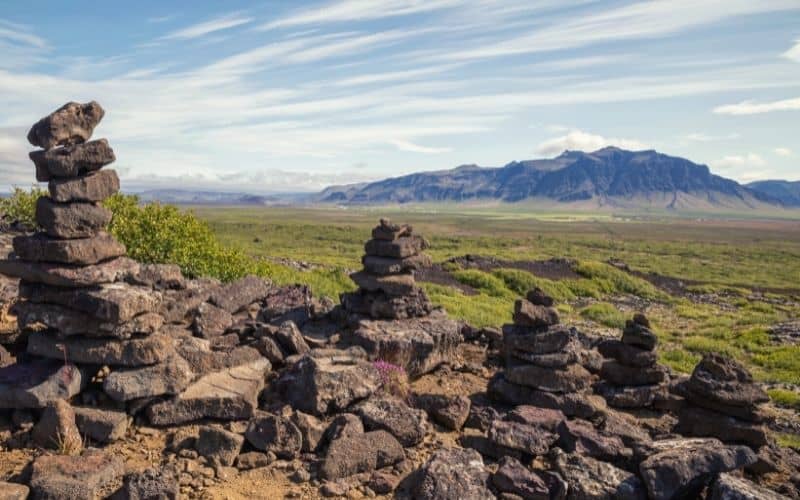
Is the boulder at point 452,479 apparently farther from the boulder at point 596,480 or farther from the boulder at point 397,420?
the boulder at point 596,480

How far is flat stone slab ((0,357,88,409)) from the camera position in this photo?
43.1 ft

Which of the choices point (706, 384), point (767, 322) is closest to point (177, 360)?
point (706, 384)

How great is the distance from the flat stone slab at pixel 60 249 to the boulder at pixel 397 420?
25.2ft

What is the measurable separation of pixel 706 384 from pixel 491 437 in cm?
688

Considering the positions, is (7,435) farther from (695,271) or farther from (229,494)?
(695,271)

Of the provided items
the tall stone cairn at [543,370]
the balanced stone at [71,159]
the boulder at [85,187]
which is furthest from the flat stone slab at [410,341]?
the balanced stone at [71,159]

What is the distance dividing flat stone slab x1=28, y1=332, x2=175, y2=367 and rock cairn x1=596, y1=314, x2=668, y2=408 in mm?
13485

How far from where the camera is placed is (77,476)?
36.1 feet

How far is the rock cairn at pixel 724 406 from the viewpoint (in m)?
15.8

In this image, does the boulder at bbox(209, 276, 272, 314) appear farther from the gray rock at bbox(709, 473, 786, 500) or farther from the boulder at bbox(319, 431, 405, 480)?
the gray rock at bbox(709, 473, 786, 500)

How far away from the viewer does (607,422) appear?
15.3 metres

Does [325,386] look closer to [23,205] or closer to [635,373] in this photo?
[635,373]

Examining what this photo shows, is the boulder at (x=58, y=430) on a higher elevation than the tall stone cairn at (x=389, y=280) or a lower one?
lower

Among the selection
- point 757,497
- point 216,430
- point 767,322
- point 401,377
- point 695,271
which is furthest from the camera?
point 695,271
